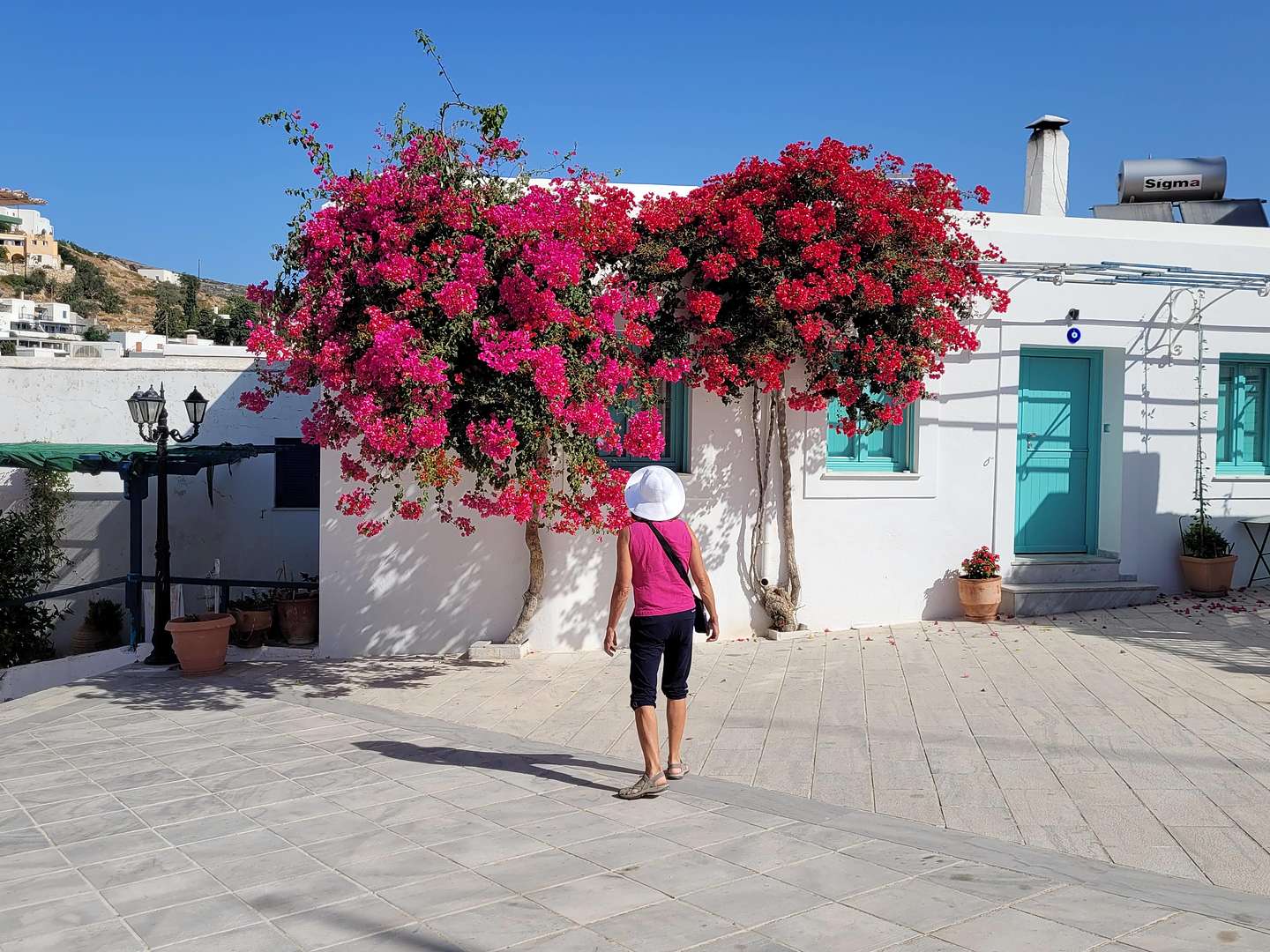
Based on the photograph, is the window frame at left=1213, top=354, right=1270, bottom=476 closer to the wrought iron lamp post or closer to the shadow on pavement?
the shadow on pavement

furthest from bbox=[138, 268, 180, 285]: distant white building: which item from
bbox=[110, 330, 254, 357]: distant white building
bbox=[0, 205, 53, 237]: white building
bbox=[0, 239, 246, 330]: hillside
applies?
bbox=[110, 330, 254, 357]: distant white building

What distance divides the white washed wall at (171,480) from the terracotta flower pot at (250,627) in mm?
3716

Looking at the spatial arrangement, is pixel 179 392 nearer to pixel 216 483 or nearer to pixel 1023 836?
pixel 216 483

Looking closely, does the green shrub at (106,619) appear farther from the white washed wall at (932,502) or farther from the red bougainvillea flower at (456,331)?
the red bougainvillea flower at (456,331)

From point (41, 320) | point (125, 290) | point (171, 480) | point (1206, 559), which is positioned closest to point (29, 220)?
point (125, 290)

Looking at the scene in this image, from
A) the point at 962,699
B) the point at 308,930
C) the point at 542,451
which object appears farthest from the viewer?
the point at 542,451

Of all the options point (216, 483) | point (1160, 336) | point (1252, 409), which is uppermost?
point (1160, 336)

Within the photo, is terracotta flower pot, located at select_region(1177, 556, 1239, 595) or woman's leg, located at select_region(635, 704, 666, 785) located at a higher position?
terracotta flower pot, located at select_region(1177, 556, 1239, 595)

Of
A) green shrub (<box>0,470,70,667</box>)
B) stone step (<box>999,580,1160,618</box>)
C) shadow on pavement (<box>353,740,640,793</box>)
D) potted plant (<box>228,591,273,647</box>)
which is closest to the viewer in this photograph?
shadow on pavement (<box>353,740,640,793</box>)

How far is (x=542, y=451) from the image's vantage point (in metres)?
7.99

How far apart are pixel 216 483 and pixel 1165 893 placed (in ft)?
41.0

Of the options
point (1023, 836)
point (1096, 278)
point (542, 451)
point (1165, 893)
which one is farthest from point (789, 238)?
point (1165, 893)

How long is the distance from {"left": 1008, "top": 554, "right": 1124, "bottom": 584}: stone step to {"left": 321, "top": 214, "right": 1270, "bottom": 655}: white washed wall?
195mm

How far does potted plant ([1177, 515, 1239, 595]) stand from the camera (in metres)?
10.4
